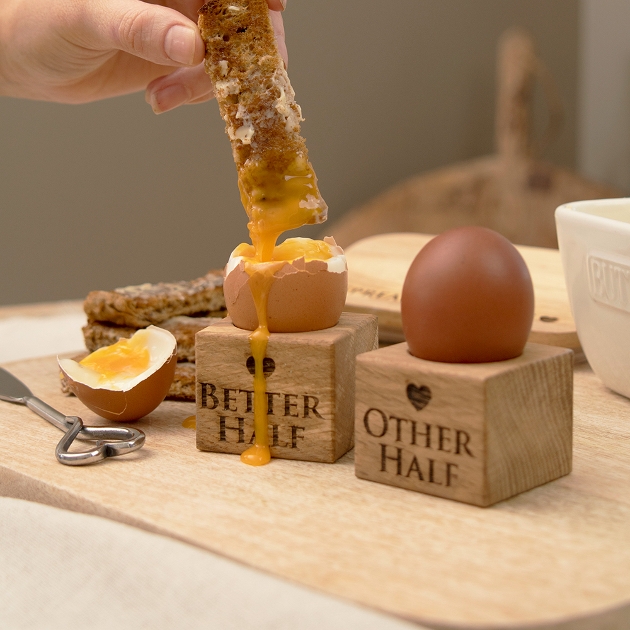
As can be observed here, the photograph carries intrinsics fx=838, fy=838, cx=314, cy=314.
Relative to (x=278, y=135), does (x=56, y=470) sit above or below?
below

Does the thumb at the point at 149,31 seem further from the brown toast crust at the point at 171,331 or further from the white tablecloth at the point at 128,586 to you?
the white tablecloth at the point at 128,586

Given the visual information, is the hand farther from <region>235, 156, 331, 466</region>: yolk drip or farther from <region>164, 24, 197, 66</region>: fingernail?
<region>235, 156, 331, 466</region>: yolk drip

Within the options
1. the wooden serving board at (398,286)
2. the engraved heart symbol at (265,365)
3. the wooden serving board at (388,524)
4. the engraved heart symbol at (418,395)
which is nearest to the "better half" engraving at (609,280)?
the wooden serving board at (388,524)

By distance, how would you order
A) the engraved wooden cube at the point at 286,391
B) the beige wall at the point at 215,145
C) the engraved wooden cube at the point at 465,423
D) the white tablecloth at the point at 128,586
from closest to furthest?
1. the white tablecloth at the point at 128,586
2. the engraved wooden cube at the point at 465,423
3. the engraved wooden cube at the point at 286,391
4. the beige wall at the point at 215,145

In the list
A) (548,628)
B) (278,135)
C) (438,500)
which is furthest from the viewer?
(278,135)

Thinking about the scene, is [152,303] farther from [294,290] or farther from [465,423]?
[465,423]

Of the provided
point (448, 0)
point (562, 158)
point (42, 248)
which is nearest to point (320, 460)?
point (42, 248)

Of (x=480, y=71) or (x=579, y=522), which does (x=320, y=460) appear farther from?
(x=480, y=71)

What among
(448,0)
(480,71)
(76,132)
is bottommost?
(76,132)
